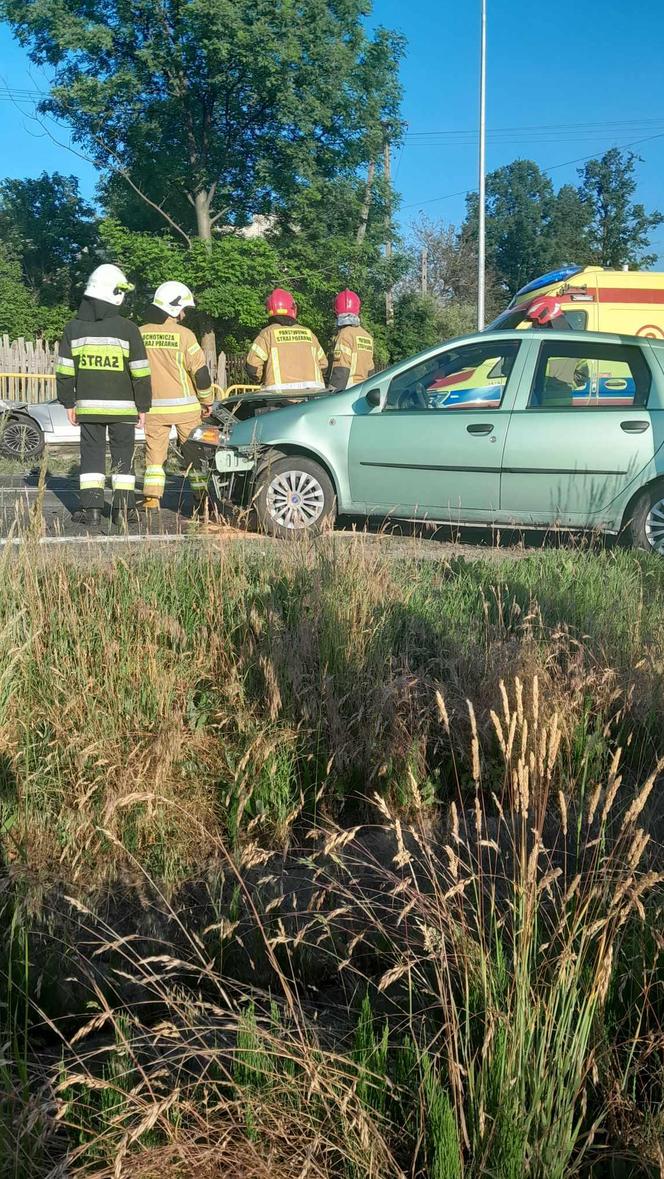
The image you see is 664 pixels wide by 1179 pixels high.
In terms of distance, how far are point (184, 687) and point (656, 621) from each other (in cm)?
207

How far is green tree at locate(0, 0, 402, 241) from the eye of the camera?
2767 centimetres

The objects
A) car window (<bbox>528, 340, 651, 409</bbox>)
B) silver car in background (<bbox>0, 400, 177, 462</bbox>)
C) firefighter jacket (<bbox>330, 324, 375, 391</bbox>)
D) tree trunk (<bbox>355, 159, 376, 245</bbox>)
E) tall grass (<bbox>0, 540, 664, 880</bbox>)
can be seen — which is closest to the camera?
tall grass (<bbox>0, 540, 664, 880</bbox>)

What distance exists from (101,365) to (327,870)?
6.54 metres

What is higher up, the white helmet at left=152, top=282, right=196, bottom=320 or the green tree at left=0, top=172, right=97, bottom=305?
the green tree at left=0, top=172, right=97, bottom=305

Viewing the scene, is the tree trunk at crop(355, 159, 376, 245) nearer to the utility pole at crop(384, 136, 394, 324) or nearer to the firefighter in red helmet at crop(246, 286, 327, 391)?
the utility pole at crop(384, 136, 394, 324)

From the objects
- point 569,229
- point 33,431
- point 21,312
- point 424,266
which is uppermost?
point 569,229

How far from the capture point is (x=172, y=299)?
9312mm

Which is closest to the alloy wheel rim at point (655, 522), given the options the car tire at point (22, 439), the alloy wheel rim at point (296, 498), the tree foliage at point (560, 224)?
the alloy wheel rim at point (296, 498)

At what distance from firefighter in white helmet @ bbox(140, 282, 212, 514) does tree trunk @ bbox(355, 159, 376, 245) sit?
77.0 feet

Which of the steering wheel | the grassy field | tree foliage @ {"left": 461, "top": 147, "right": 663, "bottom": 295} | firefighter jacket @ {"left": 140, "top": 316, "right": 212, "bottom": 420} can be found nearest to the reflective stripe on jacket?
firefighter jacket @ {"left": 140, "top": 316, "right": 212, "bottom": 420}

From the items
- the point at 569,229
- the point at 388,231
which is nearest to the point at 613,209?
the point at 569,229

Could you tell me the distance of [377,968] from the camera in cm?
254

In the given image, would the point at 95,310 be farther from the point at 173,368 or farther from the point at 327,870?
the point at 327,870

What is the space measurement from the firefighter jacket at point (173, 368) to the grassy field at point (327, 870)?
4688 millimetres
